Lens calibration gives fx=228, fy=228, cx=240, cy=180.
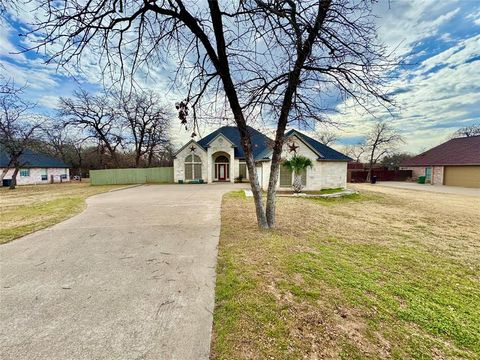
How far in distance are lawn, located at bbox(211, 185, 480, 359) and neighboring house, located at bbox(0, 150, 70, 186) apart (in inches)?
1537

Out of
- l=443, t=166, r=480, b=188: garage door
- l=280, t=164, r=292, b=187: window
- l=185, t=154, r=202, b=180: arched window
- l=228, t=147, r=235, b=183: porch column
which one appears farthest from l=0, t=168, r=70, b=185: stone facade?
l=443, t=166, r=480, b=188: garage door

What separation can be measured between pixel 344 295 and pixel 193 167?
83.2 feet

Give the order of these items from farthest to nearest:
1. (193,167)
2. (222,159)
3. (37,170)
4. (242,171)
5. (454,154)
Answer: (37,170) → (222,159) → (454,154) → (242,171) → (193,167)

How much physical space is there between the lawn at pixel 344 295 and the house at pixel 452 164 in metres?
26.4

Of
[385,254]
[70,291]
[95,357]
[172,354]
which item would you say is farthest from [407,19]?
[70,291]

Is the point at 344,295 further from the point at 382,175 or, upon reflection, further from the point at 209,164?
the point at 382,175

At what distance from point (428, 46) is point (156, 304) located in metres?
7.81

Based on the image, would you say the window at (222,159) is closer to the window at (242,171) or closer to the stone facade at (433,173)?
the window at (242,171)

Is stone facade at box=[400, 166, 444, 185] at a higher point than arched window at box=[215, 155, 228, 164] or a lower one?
lower

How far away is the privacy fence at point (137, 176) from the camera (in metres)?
29.0

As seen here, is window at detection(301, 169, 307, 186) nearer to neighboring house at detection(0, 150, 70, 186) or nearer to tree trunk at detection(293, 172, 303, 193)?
tree trunk at detection(293, 172, 303, 193)

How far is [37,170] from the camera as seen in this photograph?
34.7 metres

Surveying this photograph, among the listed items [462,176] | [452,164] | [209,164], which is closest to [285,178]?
[209,164]

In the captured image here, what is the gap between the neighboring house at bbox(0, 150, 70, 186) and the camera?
3206 cm
